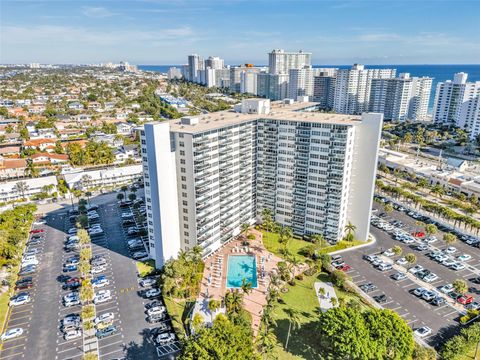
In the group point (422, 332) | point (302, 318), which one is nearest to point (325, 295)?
point (302, 318)

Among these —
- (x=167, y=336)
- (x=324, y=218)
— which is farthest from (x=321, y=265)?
(x=167, y=336)

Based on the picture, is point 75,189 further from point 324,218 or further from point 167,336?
point 324,218

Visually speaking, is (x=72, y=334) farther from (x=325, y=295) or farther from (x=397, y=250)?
(x=397, y=250)

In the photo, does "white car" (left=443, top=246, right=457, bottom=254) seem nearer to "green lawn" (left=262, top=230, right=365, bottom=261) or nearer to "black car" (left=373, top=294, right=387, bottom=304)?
"green lawn" (left=262, top=230, right=365, bottom=261)

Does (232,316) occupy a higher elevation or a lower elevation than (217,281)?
higher

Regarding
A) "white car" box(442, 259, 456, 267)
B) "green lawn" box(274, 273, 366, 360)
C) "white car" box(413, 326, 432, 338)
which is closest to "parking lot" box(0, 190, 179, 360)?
"green lawn" box(274, 273, 366, 360)

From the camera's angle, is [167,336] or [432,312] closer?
[167,336]
